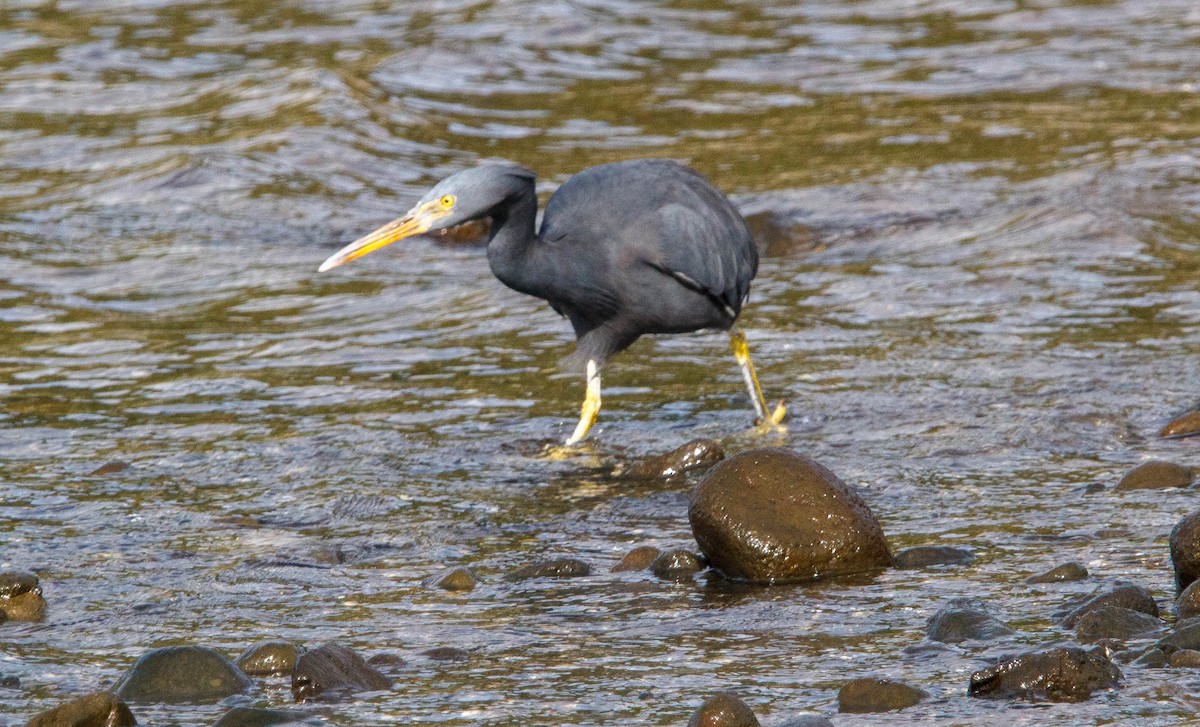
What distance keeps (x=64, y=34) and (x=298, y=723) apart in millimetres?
14472

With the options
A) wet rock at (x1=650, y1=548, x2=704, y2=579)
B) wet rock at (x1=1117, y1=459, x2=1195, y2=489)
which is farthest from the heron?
wet rock at (x1=650, y1=548, x2=704, y2=579)

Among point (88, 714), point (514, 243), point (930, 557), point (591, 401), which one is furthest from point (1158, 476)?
point (88, 714)

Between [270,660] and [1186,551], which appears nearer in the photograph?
[270,660]

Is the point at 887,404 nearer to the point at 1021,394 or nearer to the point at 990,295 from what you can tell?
the point at 1021,394

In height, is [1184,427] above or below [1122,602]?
below

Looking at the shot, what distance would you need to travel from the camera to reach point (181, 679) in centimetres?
473

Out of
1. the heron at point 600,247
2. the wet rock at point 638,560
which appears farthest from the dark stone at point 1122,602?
the heron at point 600,247

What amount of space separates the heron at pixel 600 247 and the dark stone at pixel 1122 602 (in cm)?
309

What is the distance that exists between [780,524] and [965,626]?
2.93 feet

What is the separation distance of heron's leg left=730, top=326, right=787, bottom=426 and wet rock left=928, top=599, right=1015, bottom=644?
121 inches

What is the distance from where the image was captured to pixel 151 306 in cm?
1099

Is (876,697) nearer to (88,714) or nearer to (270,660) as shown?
(270,660)

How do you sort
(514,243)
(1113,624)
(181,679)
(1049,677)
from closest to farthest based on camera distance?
(1049,677) → (181,679) → (1113,624) → (514,243)

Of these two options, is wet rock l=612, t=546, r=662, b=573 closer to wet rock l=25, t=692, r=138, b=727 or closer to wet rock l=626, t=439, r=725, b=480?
wet rock l=626, t=439, r=725, b=480
